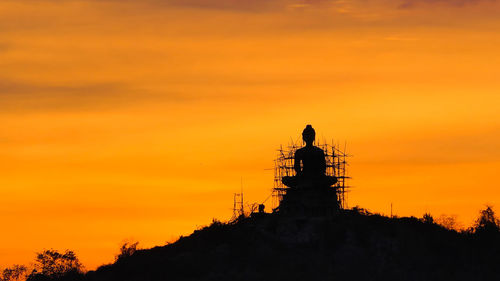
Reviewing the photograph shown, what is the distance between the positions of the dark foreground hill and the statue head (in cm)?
929

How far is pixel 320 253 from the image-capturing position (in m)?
148

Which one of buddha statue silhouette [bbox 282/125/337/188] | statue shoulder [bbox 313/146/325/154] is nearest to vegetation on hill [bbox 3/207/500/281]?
buddha statue silhouette [bbox 282/125/337/188]

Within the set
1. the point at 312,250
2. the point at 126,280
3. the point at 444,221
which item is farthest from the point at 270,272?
the point at 444,221

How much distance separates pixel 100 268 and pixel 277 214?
67.0 ft

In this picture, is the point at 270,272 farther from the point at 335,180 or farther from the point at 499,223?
the point at 499,223

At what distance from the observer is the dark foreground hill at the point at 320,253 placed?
145875mm

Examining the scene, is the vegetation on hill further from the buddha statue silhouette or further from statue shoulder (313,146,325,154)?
statue shoulder (313,146,325,154)

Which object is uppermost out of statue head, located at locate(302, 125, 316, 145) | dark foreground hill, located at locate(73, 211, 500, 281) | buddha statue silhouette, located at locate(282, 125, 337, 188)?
statue head, located at locate(302, 125, 316, 145)

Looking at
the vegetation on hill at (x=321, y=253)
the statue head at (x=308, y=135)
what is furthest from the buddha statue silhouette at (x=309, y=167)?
the vegetation on hill at (x=321, y=253)

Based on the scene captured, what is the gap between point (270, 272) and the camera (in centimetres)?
14550

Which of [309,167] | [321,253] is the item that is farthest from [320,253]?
[309,167]

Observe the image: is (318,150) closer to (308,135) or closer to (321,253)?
(308,135)

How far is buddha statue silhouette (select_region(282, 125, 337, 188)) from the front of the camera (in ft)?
509

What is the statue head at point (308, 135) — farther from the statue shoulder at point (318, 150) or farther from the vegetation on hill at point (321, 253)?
the vegetation on hill at point (321, 253)
